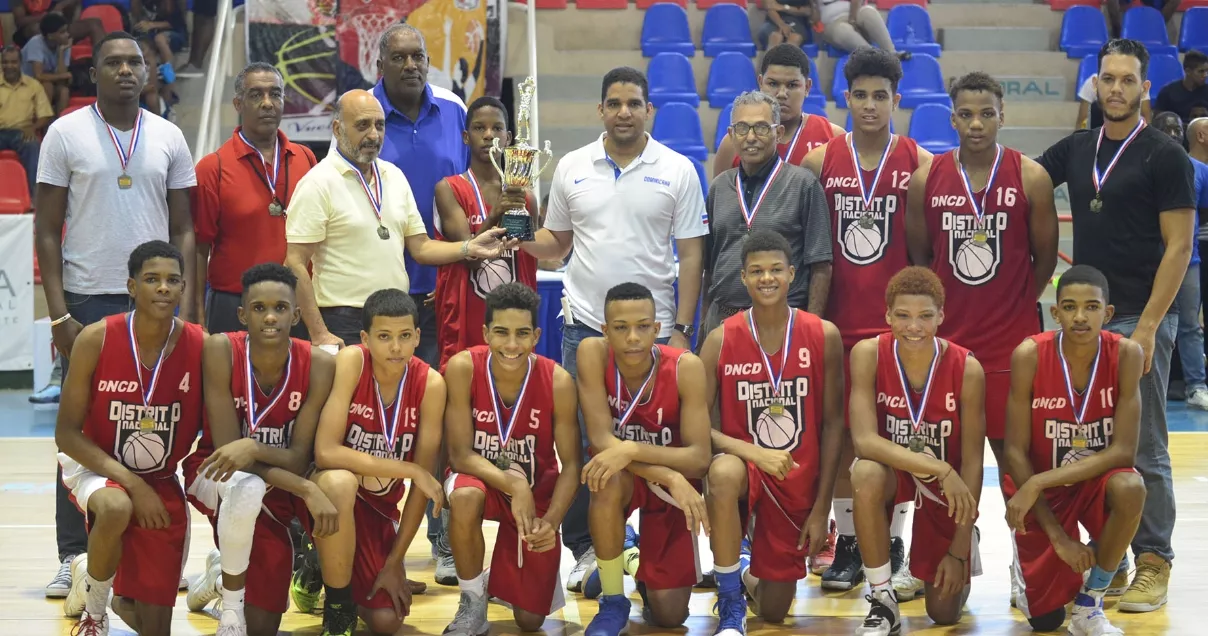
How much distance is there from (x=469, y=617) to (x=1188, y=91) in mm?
8598

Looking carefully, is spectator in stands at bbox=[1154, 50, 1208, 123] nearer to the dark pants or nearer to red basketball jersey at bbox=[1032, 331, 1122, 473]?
red basketball jersey at bbox=[1032, 331, 1122, 473]

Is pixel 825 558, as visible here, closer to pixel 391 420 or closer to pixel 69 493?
pixel 391 420

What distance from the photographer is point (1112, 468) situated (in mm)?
4059

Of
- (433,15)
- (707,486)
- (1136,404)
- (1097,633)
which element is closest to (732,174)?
(707,486)

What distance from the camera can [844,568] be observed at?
15.2 feet

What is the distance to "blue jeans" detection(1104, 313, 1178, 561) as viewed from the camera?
4375 mm

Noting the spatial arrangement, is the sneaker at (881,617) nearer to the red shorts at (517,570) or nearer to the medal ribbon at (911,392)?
the medal ribbon at (911,392)

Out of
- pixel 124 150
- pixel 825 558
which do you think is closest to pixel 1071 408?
pixel 825 558

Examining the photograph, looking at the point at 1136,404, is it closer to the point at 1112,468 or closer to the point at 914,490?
the point at 1112,468

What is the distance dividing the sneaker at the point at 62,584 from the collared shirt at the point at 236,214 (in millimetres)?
1095

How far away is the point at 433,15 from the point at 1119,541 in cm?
756

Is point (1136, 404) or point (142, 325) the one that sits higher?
point (142, 325)

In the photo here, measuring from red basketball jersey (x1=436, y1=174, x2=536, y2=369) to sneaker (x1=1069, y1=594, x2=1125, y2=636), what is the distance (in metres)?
2.19

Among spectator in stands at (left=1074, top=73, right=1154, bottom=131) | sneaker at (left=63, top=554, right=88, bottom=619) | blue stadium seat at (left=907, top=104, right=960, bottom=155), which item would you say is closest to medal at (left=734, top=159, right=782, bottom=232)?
sneaker at (left=63, top=554, right=88, bottom=619)
